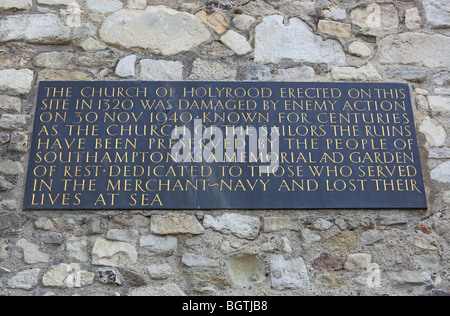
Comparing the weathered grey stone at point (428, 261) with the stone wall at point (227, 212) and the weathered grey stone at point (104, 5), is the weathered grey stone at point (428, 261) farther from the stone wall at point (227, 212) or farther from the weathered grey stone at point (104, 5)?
the weathered grey stone at point (104, 5)

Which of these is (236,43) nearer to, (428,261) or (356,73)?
(356,73)

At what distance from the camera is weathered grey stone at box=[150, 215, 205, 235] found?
4328mm

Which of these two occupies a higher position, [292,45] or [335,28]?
[335,28]

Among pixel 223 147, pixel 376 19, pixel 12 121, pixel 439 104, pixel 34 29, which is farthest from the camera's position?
pixel 376 19

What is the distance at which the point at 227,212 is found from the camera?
14.4 feet

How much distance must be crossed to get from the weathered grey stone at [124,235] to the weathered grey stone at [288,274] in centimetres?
95

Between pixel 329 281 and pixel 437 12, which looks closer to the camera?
pixel 329 281

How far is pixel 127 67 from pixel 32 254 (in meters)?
1.61

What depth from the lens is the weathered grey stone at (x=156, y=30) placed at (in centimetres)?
499

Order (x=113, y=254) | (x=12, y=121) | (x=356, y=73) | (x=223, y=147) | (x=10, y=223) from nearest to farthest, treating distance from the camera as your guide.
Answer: (x=113, y=254) < (x=10, y=223) < (x=223, y=147) < (x=12, y=121) < (x=356, y=73)

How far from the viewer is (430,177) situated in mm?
4570

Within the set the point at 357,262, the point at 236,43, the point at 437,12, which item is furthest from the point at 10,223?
the point at 437,12
